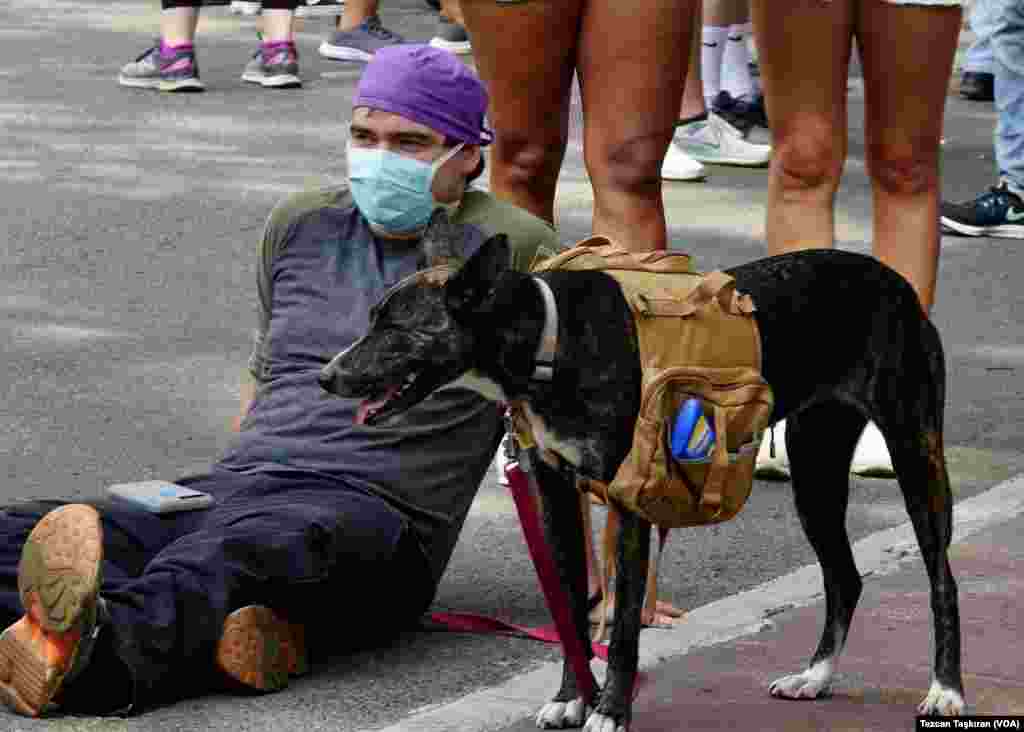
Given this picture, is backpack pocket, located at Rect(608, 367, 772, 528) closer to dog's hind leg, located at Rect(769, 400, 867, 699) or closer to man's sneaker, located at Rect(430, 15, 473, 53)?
dog's hind leg, located at Rect(769, 400, 867, 699)

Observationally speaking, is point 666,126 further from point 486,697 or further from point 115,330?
point 115,330

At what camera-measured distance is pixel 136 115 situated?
36.7 feet

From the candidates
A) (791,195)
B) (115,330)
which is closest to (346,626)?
(791,195)

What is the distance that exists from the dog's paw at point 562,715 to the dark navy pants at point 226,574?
22.9 inches

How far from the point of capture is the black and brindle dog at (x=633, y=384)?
3908mm

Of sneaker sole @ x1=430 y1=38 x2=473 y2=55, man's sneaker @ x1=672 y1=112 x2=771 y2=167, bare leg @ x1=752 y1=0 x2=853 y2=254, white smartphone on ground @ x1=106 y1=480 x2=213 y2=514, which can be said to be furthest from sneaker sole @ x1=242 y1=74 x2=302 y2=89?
white smartphone on ground @ x1=106 y1=480 x2=213 y2=514

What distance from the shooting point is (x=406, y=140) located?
16.0 feet

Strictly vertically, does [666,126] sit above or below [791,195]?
above

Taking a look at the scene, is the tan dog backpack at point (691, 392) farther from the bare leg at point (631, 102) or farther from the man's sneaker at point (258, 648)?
the bare leg at point (631, 102)

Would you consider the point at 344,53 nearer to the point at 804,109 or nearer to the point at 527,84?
the point at 804,109

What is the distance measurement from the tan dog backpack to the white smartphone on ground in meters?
1.05

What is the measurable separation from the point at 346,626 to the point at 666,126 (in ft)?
5.08

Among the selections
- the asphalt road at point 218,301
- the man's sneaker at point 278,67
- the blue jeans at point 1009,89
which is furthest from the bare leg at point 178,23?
the blue jeans at point 1009,89

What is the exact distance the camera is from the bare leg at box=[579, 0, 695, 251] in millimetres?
5430
